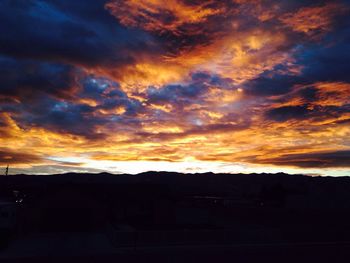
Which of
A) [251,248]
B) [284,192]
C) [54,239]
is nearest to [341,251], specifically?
[251,248]

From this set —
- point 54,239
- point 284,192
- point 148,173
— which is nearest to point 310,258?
point 54,239

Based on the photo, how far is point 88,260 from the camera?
68.2ft

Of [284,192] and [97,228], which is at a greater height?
[284,192]

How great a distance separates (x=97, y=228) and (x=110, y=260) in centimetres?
1801

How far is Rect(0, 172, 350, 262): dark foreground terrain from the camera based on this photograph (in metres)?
23.1

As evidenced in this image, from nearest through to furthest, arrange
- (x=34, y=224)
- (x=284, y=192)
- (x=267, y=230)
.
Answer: (x=267, y=230), (x=34, y=224), (x=284, y=192)

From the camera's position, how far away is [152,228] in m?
32.5

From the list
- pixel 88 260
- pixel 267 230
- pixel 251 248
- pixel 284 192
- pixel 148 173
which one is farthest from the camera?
pixel 148 173

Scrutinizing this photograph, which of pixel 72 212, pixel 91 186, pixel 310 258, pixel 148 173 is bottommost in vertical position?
pixel 310 258

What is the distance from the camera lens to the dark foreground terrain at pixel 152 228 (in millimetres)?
23125

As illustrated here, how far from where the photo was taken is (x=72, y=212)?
37781mm

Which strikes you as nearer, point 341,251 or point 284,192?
point 341,251

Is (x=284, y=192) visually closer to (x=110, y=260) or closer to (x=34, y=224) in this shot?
(x=34, y=224)

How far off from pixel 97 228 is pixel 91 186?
559 cm
